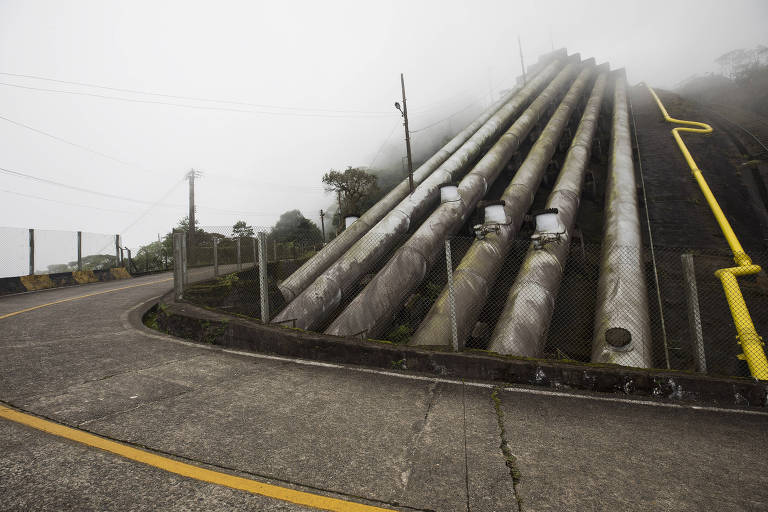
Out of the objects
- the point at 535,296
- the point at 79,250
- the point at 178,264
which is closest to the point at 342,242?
the point at 178,264

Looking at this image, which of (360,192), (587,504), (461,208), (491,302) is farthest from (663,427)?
(360,192)

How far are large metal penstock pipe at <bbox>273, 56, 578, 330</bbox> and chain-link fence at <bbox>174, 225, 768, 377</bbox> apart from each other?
0.14ft

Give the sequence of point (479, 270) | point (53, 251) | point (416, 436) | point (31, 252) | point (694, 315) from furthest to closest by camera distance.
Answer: point (53, 251) → point (31, 252) → point (479, 270) → point (694, 315) → point (416, 436)

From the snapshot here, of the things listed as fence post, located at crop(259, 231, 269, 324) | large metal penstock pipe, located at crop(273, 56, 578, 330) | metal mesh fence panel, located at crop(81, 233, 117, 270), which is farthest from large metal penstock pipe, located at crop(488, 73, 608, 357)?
metal mesh fence panel, located at crop(81, 233, 117, 270)

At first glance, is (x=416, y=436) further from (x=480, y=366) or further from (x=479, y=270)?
(x=479, y=270)

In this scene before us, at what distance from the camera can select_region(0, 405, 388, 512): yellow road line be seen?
1.92m

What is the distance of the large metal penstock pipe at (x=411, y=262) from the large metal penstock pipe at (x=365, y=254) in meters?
0.78

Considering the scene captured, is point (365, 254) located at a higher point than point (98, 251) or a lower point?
lower

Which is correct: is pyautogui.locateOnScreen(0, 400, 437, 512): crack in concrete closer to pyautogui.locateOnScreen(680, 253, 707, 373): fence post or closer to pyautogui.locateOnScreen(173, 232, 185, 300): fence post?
pyautogui.locateOnScreen(680, 253, 707, 373): fence post

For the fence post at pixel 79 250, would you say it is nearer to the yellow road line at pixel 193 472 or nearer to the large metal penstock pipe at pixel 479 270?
the yellow road line at pixel 193 472

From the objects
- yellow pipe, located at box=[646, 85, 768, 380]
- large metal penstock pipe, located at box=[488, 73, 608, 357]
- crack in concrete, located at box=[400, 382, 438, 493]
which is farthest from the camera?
large metal penstock pipe, located at box=[488, 73, 608, 357]

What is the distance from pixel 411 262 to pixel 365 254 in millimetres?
1562

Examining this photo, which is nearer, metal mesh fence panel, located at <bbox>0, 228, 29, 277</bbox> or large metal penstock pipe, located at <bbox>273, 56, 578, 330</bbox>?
large metal penstock pipe, located at <bbox>273, 56, 578, 330</bbox>

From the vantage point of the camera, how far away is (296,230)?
46281mm
